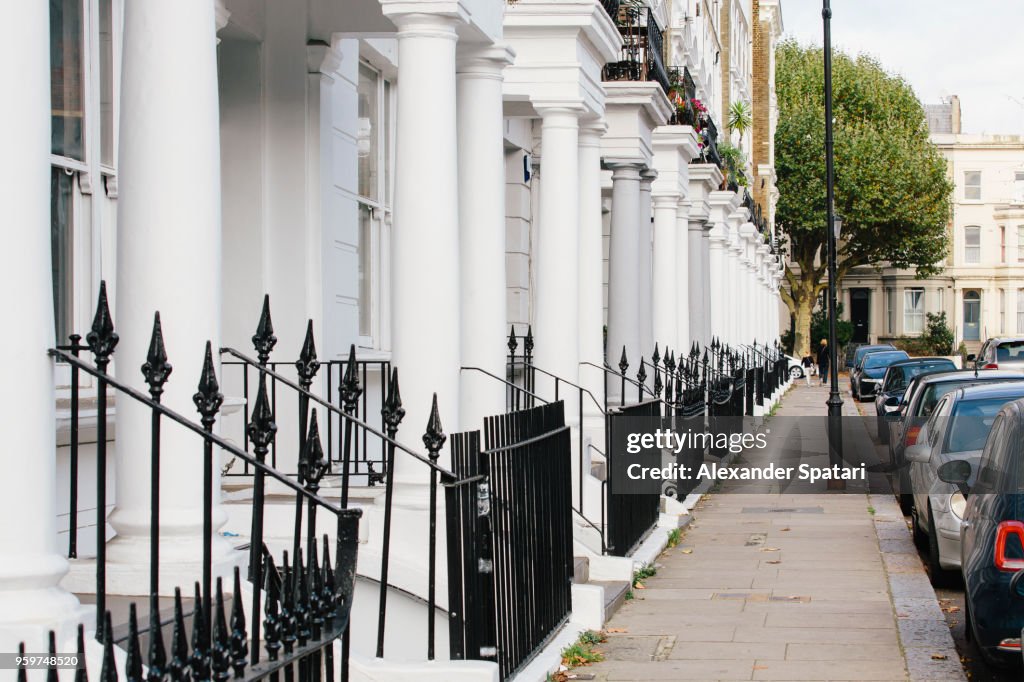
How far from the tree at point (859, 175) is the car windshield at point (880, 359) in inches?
665

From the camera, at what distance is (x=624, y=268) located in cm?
1830

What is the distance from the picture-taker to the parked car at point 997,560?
8086 mm

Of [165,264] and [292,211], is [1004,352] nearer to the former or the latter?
[292,211]

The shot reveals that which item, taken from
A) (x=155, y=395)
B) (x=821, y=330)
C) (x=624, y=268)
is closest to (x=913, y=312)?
(x=821, y=330)

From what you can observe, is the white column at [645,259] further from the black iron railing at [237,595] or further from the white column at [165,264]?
the black iron railing at [237,595]

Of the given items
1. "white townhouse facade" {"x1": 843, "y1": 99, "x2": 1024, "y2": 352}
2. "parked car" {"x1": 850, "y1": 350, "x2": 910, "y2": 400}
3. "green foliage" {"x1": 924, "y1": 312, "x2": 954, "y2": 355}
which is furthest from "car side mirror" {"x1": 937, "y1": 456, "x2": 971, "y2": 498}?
"white townhouse facade" {"x1": 843, "y1": 99, "x2": 1024, "y2": 352}

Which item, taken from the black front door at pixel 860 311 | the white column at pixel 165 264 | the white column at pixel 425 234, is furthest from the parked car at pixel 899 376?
the black front door at pixel 860 311

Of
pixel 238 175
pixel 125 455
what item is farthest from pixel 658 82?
pixel 125 455

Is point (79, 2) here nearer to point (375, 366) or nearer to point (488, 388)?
point (488, 388)

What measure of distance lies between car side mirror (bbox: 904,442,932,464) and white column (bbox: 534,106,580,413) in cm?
323

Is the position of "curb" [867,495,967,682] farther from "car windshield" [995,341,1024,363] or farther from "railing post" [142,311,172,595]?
"car windshield" [995,341,1024,363]

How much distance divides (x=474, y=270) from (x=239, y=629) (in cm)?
666

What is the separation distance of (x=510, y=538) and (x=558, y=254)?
629 cm

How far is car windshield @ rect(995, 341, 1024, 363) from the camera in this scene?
1297 inches
